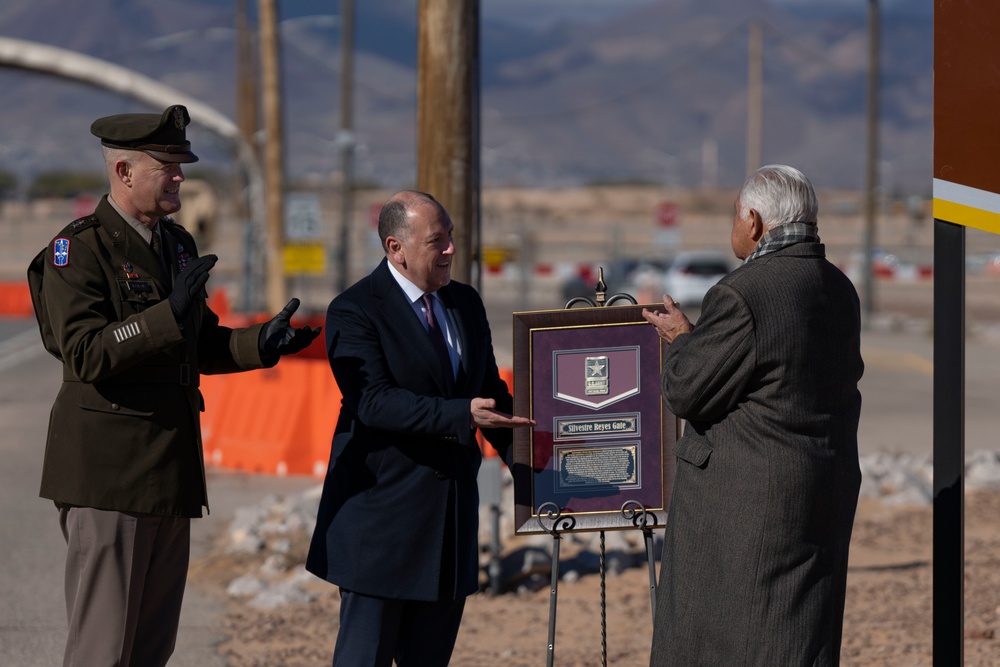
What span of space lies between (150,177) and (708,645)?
2.26m

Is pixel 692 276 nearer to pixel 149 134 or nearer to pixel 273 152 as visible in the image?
pixel 273 152

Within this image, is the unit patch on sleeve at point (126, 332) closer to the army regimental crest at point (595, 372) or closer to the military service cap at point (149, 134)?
the military service cap at point (149, 134)

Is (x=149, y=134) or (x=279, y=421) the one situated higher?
(x=149, y=134)

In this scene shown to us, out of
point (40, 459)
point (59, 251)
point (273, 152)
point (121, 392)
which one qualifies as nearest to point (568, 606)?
point (121, 392)

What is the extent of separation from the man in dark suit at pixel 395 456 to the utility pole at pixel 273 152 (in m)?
18.3

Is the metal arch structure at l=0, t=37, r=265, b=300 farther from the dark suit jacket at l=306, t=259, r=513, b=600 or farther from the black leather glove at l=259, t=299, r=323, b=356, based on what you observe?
the dark suit jacket at l=306, t=259, r=513, b=600

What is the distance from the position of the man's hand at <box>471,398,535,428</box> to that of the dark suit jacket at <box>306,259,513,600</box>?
0.12ft

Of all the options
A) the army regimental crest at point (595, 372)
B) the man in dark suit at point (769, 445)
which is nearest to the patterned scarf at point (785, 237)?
the man in dark suit at point (769, 445)

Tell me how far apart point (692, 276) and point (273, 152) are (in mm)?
13264

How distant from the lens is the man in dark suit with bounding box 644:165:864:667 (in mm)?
3873

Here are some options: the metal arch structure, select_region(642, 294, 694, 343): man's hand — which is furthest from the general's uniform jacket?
the metal arch structure

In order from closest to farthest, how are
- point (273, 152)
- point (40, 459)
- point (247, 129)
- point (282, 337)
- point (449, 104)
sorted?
1. point (282, 337)
2. point (449, 104)
3. point (40, 459)
4. point (273, 152)
5. point (247, 129)

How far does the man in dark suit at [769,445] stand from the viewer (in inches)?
152

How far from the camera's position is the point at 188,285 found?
163 inches
